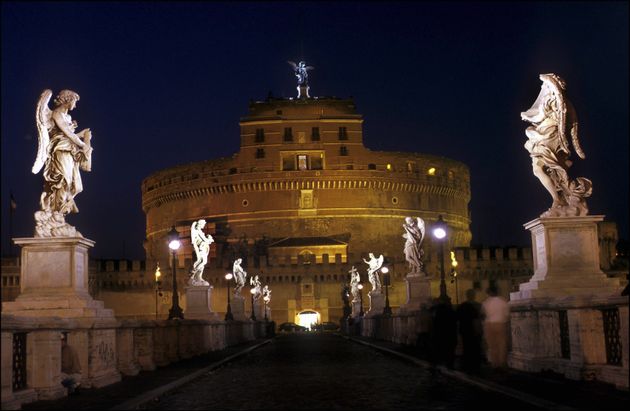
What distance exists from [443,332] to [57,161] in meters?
6.21

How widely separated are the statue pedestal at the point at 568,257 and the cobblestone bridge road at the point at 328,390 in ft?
6.44

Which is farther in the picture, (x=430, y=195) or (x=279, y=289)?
(x=430, y=195)

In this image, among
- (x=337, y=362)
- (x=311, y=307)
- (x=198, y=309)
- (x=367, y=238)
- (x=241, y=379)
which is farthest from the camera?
(x=367, y=238)

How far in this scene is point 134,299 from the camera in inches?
2990

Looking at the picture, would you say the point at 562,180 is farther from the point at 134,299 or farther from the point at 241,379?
the point at 134,299

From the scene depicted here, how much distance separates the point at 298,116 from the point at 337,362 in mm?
70101

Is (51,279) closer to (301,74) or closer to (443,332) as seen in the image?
(443,332)

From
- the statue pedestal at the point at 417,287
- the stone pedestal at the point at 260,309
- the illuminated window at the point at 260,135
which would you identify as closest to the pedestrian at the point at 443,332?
the statue pedestal at the point at 417,287

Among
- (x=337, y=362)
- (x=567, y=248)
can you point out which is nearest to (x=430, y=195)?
(x=337, y=362)

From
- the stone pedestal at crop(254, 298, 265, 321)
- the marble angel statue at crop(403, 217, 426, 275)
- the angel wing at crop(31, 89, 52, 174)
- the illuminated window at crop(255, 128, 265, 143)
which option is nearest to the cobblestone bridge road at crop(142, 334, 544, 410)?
the angel wing at crop(31, 89, 52, 174)

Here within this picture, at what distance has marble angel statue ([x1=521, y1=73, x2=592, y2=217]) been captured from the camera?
13.0 metres

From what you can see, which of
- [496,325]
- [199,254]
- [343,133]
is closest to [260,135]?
[343,133]

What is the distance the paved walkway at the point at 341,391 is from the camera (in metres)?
9.62

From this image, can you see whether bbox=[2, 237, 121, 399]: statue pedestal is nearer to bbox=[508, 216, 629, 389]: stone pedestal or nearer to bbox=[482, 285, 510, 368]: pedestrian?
bbox=[482, 285, 510, 368]: pedestrian
